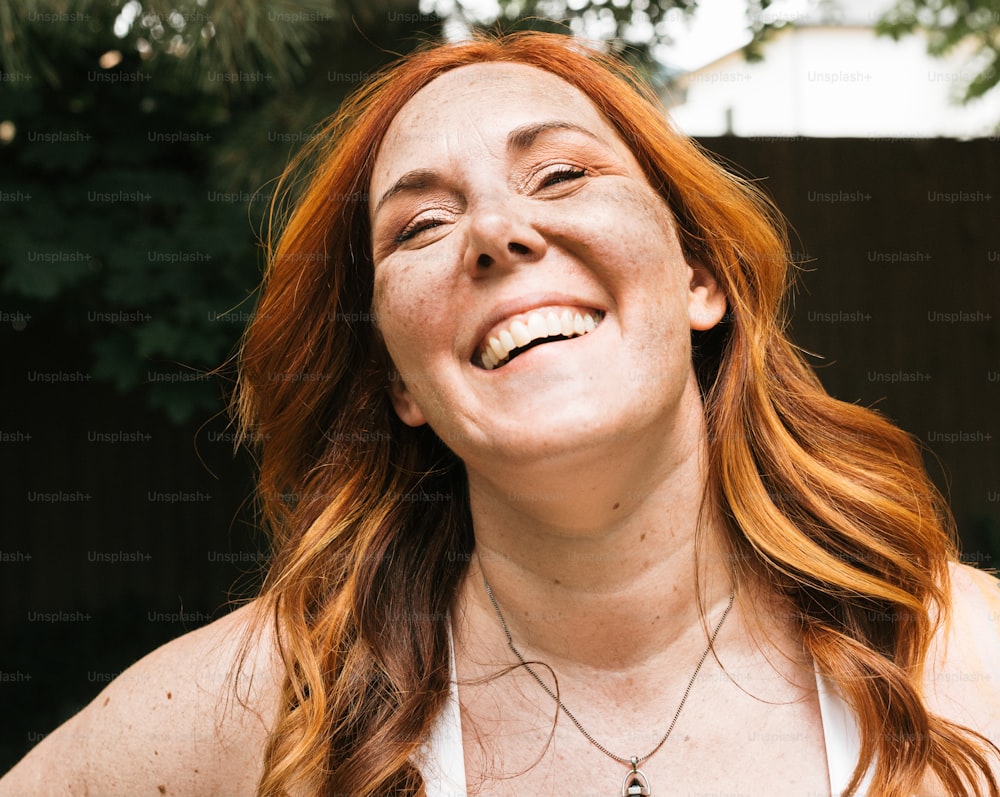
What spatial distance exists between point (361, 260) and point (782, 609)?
1.05 metres

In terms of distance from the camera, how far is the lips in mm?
1604

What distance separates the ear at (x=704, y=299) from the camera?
1.91m

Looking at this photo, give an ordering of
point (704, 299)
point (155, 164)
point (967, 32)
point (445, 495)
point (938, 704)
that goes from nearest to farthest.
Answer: point (938, 704), point (704, 299), point (445, 495), point (155, 164), point (967, 32)

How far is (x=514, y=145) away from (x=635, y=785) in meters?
1.09

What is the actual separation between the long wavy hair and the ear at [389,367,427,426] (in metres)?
0.03

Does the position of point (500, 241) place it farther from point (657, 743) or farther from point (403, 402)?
point (657, 743)

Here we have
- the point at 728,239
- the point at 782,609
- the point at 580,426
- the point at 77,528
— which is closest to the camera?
the point at 580,426

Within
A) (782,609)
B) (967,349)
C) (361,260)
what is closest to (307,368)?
(361,260)

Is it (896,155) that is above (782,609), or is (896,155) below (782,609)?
below

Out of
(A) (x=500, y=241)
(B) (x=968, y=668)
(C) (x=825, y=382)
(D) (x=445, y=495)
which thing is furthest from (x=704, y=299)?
(C) (x=825, y=382)

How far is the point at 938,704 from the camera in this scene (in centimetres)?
172

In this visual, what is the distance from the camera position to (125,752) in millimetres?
1818

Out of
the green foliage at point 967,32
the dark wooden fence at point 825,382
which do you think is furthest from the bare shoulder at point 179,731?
the green foliage at point 967,32

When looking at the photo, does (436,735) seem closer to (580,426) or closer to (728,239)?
(580,426)
